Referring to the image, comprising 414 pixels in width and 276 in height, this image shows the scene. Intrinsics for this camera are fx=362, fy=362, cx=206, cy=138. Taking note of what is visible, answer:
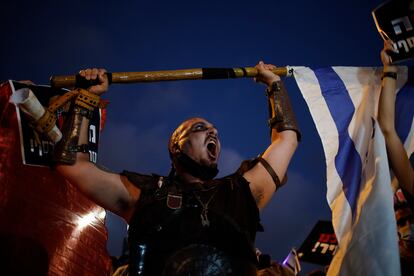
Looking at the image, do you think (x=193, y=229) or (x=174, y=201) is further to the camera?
(x=174, y=201)

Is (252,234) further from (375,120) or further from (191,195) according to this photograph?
(375,120)

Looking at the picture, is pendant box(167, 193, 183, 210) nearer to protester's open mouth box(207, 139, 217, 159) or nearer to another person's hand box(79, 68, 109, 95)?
protester's open mouth box(207, 139, 217, 159)

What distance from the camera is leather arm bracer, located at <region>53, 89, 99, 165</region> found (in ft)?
9.44

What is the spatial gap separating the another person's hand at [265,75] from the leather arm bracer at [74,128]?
1.66m

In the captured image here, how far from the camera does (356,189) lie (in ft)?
10.7

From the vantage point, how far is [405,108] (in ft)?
12.1

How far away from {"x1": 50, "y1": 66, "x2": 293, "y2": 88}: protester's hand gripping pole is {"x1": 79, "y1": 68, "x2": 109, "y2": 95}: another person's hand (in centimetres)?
4

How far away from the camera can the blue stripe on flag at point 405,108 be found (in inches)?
141

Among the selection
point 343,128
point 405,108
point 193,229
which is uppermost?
point 405,108

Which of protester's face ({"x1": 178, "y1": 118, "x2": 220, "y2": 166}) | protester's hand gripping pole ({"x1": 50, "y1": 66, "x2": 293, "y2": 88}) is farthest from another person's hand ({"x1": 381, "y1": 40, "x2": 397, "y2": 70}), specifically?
protester's face ({"x1": 178, "y1": 118, "x2": 220, "y2": 166})

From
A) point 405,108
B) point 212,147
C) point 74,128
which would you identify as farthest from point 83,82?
point 405,108

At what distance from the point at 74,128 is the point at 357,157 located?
257 cm

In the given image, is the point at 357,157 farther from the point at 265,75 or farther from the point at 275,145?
the point at 265,75

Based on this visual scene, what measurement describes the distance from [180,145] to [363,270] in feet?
6.42
